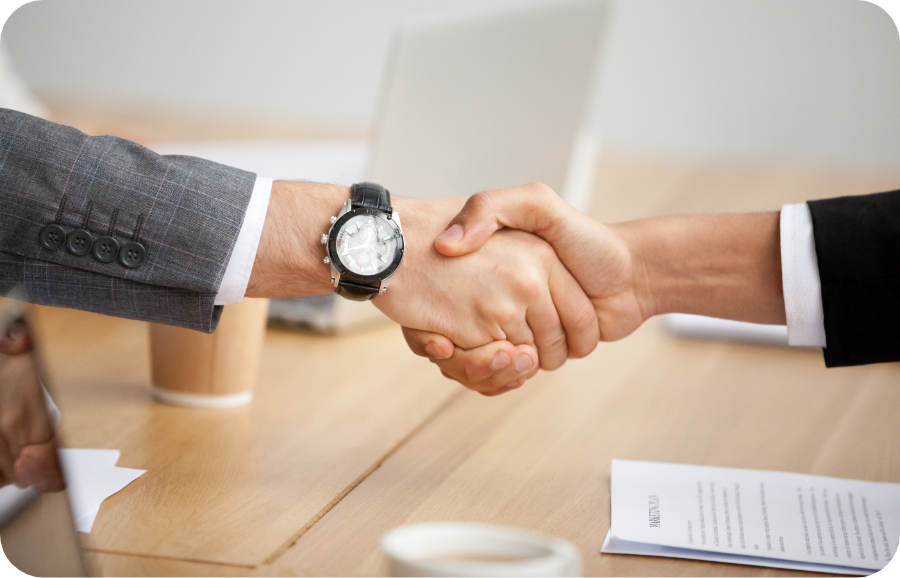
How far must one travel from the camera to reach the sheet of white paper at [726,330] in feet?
4.24

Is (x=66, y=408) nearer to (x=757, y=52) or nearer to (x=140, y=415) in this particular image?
(x=140, y=415)

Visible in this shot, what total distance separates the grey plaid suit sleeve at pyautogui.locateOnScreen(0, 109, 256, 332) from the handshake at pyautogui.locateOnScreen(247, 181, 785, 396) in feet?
0.45

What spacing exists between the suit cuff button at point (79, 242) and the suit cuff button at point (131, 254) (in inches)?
1.2

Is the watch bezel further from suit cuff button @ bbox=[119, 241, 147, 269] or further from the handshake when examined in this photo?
suit cuff button @ bbox=[119, 241, 147, 269]

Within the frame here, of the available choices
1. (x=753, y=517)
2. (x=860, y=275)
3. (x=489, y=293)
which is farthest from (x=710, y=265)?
(x=753, y=517)

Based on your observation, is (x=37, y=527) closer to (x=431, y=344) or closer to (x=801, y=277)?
(x=431, y=344)

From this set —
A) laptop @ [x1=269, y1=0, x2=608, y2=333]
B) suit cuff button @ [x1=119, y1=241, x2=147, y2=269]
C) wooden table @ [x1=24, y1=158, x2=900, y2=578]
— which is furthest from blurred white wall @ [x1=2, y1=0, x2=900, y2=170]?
suit cuff button @ [x1=119, y1=241, x2=147, y2=269]

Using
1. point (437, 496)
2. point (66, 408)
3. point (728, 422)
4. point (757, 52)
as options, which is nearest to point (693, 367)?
point (728, 422)

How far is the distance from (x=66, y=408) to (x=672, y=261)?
799 millimetres

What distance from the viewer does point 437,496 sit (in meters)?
0.76

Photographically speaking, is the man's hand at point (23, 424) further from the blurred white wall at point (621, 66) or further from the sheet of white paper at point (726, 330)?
the blurred white wall at point (621, 66)

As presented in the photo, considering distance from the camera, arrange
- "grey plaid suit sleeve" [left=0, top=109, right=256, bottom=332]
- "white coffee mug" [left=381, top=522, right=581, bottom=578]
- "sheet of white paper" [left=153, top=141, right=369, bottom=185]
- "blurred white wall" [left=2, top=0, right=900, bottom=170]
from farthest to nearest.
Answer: "blurred white wall" [left=2, top=0, right=900, bottom=170]
"sheet of white paper" [left=153, top=141, right=369, bottom=185]
"grey plaid suit sleeve" [left=0, top=109, right=256, bottom=332]
"white coffee mug" [left=381, top=522, right=581, bottom=578]

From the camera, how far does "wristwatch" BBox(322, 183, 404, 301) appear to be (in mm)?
899

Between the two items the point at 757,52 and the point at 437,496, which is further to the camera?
the point at 757,52
